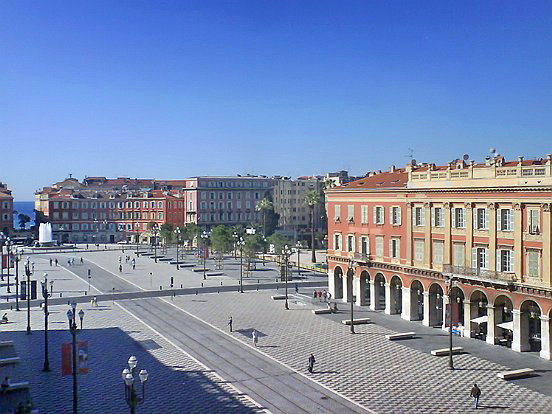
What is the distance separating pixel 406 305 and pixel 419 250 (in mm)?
5180

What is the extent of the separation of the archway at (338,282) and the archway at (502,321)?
22745 millimetres

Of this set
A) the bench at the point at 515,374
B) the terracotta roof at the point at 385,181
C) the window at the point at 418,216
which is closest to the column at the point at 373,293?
the window at the point at 418,216

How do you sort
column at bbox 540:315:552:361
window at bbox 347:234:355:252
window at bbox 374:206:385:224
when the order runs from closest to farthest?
1. column at bbox 540:315:552:361
2. window at bbox 374:206:385:224
3. window at bbox 347:234:355:252

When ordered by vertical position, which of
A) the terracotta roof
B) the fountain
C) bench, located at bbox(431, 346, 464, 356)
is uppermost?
the terracotta roof

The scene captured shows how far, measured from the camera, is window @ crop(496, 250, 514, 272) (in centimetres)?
4822

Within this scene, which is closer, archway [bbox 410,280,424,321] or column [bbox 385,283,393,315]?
archway [bbox 410,280,424,321]

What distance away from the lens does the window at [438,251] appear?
55.2 m

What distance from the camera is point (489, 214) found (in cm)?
4997

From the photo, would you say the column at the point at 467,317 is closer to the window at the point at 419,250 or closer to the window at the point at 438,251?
the window at the point at 438,251

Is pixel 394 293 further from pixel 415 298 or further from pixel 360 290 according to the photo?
pixel 360 290

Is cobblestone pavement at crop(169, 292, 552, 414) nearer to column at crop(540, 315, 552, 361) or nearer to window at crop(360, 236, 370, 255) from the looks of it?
column at crop(540, 315, 552, 361)

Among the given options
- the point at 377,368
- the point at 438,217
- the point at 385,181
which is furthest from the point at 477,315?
the point at 385,181

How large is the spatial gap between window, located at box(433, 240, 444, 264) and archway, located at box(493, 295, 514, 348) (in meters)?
6.98

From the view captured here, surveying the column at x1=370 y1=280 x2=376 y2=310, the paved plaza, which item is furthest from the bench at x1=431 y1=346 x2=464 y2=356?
the column at x1=370 y1=280 x2=376 y2=310
